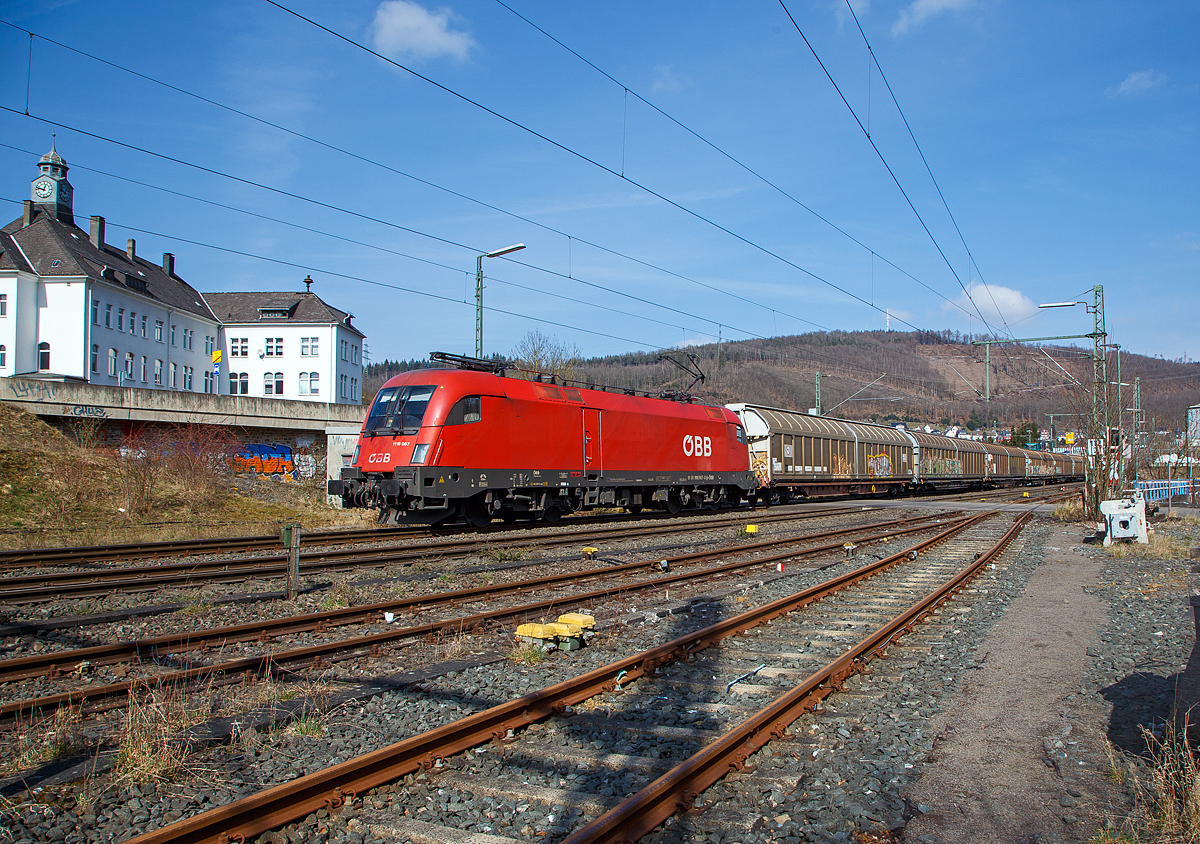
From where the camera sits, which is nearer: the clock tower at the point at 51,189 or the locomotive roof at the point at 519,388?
the locomotive roof at the point at 519,388

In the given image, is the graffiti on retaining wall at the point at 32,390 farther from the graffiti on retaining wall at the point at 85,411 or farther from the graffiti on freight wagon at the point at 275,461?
the graffiti on freight wagon at the point at 275,461

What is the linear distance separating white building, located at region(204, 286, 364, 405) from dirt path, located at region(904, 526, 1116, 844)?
2144 inches

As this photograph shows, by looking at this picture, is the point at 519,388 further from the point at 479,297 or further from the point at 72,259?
the point at 72,259

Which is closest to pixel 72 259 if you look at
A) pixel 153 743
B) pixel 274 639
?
pixel 274 639

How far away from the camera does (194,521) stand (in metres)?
19.2

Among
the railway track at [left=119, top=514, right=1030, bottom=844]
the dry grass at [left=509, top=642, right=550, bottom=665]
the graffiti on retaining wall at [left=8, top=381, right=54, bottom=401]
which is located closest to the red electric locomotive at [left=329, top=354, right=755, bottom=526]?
the dry grass at [left=509, top=642, right=550, bottom=665]

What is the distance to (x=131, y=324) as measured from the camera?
46.6 meters

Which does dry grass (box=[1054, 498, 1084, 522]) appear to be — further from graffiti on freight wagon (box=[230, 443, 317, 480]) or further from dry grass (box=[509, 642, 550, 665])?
graffiti on freight wagon (box=[230, 443, 317, 480])

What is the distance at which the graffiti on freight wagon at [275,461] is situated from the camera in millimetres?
28047

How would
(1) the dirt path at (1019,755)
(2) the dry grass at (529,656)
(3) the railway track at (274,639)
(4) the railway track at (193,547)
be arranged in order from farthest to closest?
(4) the railway track at (193,547) < (2) the dry grass at (529,656) < (3) the railway track at (274,639) < (1) the dirt path at (1019,755)

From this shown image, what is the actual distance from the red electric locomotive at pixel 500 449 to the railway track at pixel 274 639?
202 inches

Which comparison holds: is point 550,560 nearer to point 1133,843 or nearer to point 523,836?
point 523,836

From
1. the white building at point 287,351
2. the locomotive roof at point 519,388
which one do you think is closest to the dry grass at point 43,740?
the locomotive roof at point 519,388

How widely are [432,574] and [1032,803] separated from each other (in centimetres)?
869
